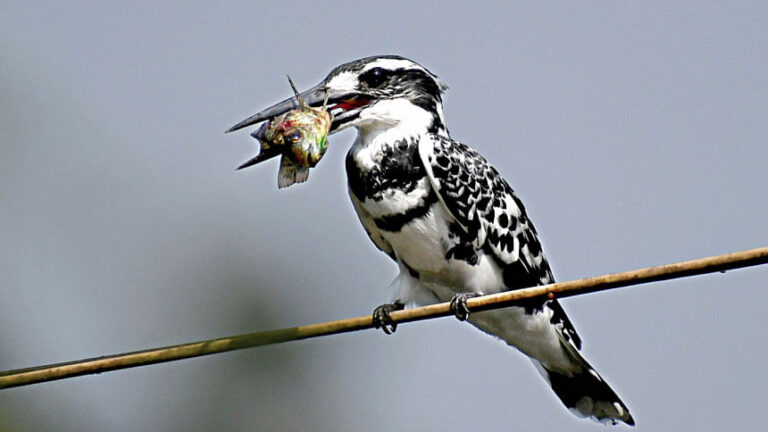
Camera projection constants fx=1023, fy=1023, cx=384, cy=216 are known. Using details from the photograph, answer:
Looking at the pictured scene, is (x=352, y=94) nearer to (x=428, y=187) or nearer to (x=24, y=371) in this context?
(x=428, y=187)

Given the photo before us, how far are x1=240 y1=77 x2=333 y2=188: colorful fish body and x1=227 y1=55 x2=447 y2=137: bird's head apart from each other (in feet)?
1.39

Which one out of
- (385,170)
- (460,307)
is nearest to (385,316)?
(460,307)

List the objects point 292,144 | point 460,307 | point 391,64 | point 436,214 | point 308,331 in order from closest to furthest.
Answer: point 308,331 < point 292,144 < point 460,307 < point 436,214 < point 391,64

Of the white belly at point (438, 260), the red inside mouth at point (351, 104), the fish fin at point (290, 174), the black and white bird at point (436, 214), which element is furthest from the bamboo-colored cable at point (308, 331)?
the red inside mouth at point (351, 104)

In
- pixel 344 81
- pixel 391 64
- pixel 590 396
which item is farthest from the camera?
pixel 590 396

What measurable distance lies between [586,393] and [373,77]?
1719 millimetres

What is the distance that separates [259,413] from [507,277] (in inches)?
94.3

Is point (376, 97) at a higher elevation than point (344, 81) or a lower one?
lower

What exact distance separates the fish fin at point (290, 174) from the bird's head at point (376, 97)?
0.52 m

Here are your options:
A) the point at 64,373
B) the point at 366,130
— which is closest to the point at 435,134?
the point at 366,130

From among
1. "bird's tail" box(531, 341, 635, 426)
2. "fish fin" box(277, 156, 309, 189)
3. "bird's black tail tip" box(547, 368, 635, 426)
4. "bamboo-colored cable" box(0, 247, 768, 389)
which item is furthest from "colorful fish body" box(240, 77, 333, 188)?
"bird's black tail tip" box(547, 368, 635, 426)

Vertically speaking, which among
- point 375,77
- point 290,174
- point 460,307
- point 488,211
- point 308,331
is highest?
point 375,77

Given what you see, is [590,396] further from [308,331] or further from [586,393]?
[308,331]

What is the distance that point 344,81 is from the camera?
435cm
